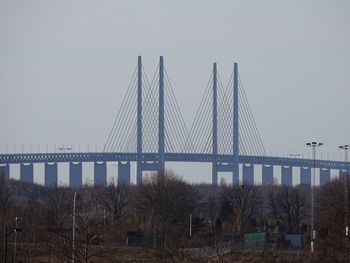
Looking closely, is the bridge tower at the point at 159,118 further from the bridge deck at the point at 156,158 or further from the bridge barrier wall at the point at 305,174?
the bridge barrier wall at the point at 305,174

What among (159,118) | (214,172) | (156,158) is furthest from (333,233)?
(214,172)

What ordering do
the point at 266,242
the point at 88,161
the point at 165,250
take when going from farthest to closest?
the point at 88,161, the point at 266,242, the point at 165,250

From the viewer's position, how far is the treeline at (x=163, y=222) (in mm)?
28891

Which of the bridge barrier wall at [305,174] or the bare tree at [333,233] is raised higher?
the bridge barrier wall at [305,174]

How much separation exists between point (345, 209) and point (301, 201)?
18.1 meters

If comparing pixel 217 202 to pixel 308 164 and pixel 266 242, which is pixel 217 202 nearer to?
pixel 266 242

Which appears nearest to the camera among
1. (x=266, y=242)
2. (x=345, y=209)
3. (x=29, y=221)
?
(x=345, y=209)

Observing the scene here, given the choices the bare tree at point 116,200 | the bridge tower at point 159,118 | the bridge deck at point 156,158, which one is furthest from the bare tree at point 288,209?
the bridge deck at point 156,158

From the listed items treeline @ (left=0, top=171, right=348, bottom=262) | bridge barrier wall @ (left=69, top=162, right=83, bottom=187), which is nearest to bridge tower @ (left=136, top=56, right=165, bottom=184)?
bridge barrier wall @ (left=69, top=162, right=83, bottom=187)

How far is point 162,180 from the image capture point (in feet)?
155

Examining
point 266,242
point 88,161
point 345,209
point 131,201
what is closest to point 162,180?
point 131,201

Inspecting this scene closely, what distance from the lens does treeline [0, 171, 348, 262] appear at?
28.9m

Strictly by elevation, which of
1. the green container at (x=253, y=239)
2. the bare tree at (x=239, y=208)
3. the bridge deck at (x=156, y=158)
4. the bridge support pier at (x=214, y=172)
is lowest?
the green container at (x=253, y=239)

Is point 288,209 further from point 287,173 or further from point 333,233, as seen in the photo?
point 287,173
